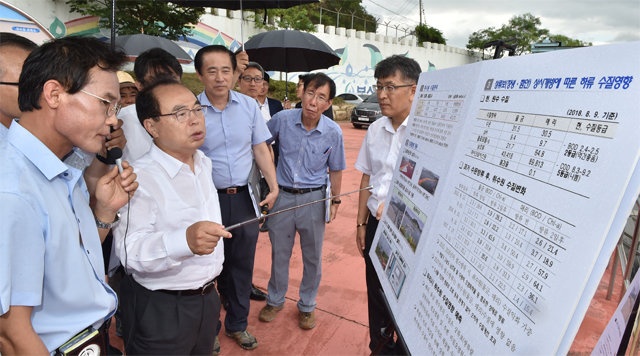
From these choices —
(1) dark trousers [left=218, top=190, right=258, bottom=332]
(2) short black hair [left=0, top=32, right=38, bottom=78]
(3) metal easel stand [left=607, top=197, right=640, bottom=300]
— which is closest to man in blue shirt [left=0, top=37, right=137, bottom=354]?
(2) short black hair [left=0, top=32, right=38, bottom=78]

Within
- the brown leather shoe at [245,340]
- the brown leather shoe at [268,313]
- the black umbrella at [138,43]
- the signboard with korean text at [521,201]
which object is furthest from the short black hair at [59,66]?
the black umbrella at [138,43]

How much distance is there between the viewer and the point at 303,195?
2.64m

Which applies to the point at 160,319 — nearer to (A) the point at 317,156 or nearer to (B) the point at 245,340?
(B) the point at 245,340

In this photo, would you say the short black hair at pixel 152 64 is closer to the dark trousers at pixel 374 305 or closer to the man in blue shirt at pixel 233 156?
the man in blue shirt at pixel 233 156

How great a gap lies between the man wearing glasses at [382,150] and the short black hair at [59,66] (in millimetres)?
1352

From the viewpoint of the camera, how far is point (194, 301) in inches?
62.0

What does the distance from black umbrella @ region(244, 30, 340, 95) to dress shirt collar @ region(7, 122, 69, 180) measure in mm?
3863

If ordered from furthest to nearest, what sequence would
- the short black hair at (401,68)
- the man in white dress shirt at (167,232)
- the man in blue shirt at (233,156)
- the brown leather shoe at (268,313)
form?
the brown leather shoe at (268,313) < the man in blue shirt at (233,156) < the short black hair at (401,68) < the man in white dress shirt at (167,232)

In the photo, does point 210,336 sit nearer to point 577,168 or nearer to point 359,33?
point 577,168

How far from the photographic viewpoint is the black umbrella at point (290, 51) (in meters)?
4.63

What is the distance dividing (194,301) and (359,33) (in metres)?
23.5

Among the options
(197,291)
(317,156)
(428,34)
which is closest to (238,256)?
(197,291)

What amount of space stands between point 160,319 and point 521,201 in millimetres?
1458

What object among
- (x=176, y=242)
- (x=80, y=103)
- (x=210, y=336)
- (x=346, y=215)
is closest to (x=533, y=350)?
(x=176, y=242)
